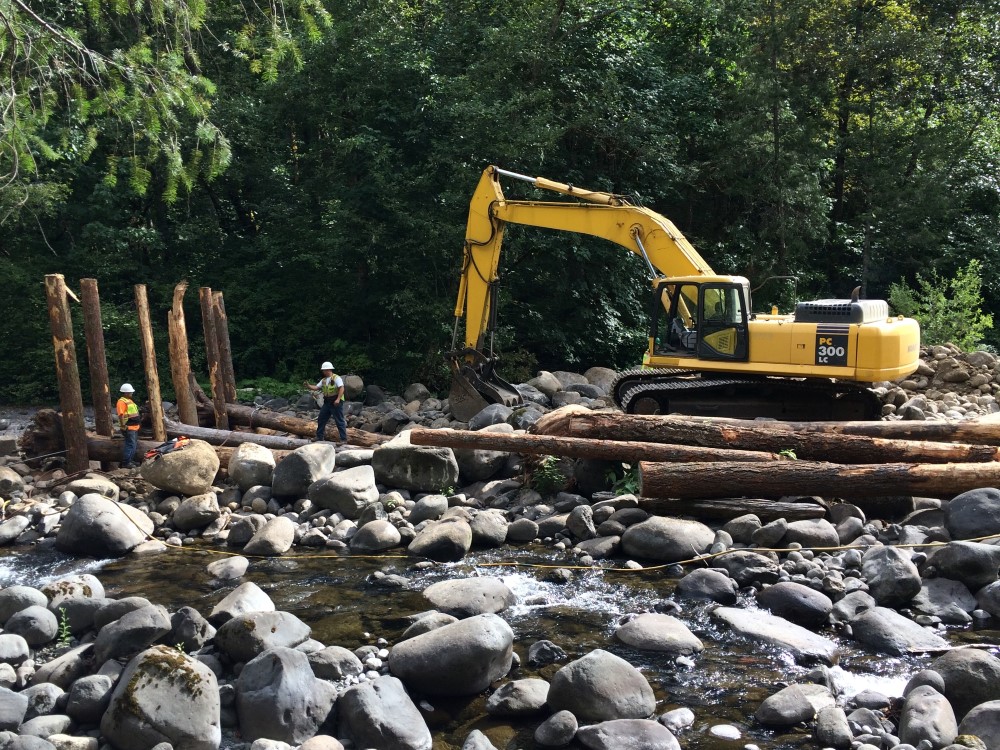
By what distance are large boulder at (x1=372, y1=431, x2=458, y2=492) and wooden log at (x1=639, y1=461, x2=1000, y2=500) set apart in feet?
9.16

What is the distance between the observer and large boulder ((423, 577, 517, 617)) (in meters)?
8.32

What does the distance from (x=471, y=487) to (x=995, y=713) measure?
288 inches

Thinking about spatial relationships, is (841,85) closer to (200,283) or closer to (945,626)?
(200,283)

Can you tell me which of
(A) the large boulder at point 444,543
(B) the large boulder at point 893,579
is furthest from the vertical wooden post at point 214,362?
(B) the large boulder at point 893,579

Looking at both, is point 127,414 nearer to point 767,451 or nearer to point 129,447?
point 129,447

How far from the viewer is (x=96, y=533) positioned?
1045 cm

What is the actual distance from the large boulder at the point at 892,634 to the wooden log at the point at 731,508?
2285 millimetres

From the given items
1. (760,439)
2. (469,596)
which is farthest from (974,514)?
(469,596)

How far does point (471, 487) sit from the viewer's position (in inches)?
487

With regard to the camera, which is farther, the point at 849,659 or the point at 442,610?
the point at 442,610

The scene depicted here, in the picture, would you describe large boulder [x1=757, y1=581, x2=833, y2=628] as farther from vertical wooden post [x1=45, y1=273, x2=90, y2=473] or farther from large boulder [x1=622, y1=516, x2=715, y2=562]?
vertical wooden post [x1=45, y1=273, x2=90, y2=473]

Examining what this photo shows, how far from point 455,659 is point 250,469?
257 inches

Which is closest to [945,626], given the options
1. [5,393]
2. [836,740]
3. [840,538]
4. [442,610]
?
[840,538]

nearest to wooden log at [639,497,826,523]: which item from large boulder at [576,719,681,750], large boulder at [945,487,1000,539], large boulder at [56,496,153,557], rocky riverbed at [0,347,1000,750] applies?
rocky riverbed at [0,347,1000,750]
